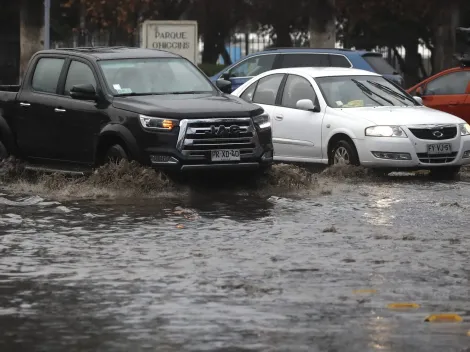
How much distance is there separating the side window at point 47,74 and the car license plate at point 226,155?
103 inches

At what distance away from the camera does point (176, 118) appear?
1611cm

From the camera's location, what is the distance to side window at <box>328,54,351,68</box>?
28.4 meters

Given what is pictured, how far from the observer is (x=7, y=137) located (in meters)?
18.3

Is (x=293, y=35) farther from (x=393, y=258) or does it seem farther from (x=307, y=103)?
(x=393, y=258)

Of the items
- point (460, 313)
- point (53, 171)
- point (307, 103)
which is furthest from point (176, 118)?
point (460, 313)

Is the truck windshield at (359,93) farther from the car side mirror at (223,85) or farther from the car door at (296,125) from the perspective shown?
the car side mirror at (223,85)

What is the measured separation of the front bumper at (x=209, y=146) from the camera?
1611 centimetres

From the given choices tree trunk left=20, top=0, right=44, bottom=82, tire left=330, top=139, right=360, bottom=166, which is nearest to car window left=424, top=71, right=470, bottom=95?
tire left=330, top=139, right=360, bottom=166

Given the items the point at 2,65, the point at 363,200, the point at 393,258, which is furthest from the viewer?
the point at 2,65

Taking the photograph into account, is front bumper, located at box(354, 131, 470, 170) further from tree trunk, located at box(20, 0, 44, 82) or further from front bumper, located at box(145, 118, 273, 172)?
tree trunk, located at box(20, 0, 44, 82)

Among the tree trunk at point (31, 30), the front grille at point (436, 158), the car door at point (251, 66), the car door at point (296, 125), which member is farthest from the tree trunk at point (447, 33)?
the front grille at point (436, 158)

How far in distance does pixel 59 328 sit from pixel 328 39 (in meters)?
30.3

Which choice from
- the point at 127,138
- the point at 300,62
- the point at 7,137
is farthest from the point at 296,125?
the point at 300,62

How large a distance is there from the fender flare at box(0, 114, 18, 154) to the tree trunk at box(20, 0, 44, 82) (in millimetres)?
21012
